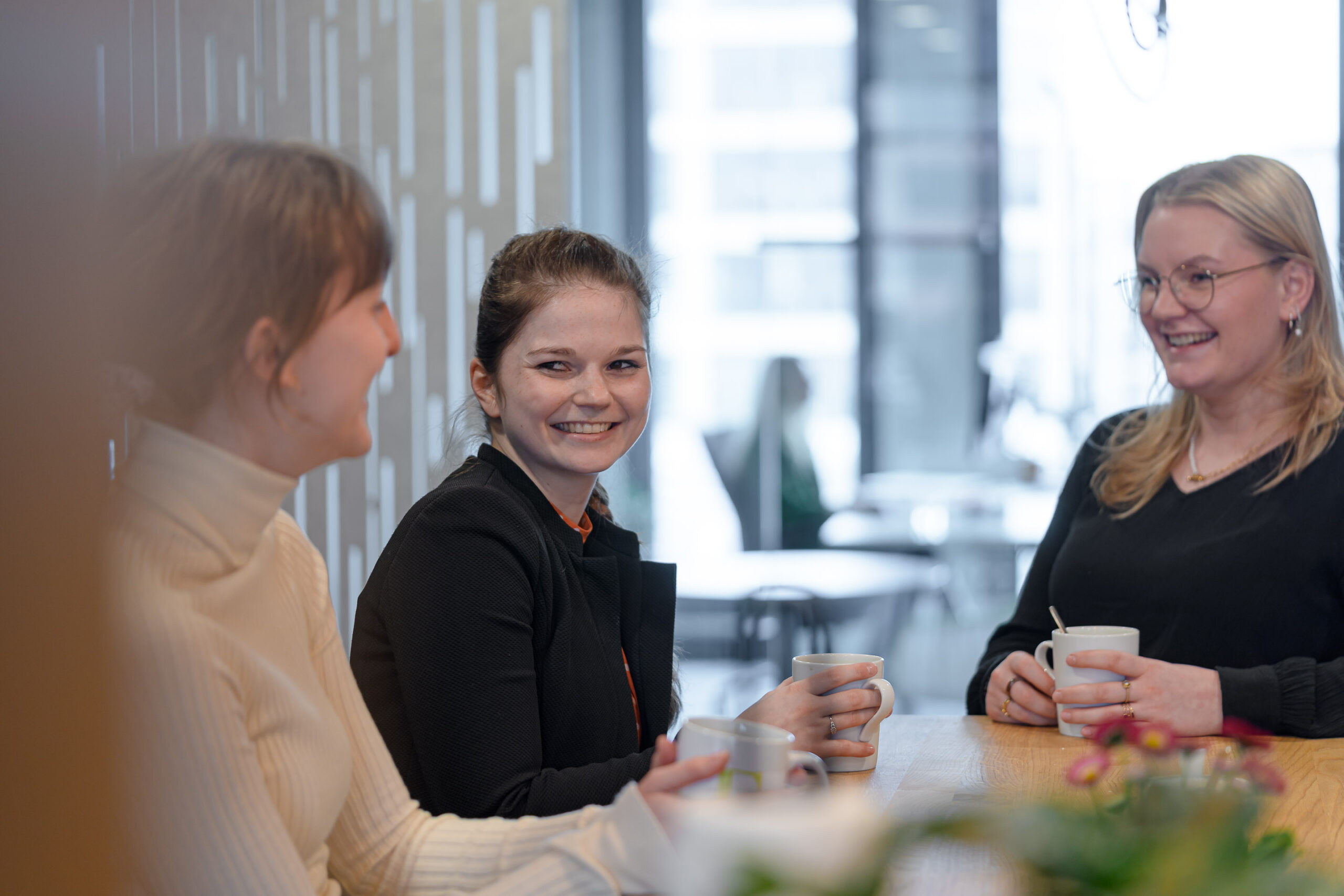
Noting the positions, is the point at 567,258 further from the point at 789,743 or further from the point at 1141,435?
the point at 1141,435

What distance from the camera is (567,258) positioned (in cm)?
146

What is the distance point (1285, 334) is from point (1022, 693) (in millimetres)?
731

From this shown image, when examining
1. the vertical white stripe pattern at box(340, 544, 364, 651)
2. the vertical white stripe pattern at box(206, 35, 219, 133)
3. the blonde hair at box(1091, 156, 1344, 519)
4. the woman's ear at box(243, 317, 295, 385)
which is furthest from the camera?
the vertical white stripe pattern at box(340, 544, 364, 651)

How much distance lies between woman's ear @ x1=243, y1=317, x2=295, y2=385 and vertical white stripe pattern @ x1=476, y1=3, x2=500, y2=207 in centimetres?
239

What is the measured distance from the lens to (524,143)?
10.3 ft

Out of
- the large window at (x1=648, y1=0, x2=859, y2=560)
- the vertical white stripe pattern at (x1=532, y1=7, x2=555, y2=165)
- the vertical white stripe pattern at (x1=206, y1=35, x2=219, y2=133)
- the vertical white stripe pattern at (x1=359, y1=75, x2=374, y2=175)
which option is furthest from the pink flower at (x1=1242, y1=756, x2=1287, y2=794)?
the large window at (x1=648, y1=0, x2=859, y2=560)

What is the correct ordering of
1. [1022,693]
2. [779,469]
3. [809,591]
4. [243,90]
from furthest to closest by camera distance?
[779,469], [809,591], [243,90], [1022,693]

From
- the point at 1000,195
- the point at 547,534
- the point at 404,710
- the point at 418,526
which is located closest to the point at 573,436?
the point at 547,534

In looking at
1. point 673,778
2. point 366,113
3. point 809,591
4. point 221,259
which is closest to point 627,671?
point 673,778

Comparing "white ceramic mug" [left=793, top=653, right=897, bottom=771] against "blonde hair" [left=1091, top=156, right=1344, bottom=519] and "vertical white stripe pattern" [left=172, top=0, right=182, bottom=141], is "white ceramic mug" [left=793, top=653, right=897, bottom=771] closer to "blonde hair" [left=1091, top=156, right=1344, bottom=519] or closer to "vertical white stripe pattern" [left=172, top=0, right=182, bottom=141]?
"blonde hair" [left=1091, top=156, right=1344, bottom=519]

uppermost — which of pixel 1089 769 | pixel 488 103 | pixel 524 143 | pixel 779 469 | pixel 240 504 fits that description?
pixel 488 103

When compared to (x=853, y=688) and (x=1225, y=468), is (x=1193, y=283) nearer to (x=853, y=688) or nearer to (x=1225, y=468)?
(x=1225, y=468)

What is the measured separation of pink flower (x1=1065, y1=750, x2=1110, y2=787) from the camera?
65 centimetres

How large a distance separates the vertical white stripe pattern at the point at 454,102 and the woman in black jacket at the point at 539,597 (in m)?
1.71
